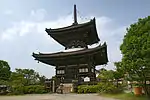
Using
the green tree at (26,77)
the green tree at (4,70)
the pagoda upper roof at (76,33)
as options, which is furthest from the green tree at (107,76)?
the green tree at (4,70)

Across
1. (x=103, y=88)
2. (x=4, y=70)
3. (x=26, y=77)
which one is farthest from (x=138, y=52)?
(x=4, y=70)

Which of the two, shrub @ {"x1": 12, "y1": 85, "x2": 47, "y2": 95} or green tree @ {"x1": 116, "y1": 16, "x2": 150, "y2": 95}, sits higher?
green tree @ {"x1": 116, "y1": 16, "x2": 150, "y2": 95}

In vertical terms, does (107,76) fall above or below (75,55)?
below

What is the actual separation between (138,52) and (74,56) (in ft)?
44.5

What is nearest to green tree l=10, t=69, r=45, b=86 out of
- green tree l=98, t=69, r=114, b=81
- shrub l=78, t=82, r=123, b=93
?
shrub l=78, t=82, r=123, b=93

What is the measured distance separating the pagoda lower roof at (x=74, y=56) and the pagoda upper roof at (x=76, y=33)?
321cm

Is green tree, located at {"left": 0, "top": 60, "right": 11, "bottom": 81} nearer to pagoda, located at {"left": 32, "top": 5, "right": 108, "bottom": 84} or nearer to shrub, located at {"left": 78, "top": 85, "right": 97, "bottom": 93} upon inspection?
pagoda, located at {"left": 32, "top": 5, "right": 108, "bottom": 84}

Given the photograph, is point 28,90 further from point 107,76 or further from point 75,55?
point 107,76

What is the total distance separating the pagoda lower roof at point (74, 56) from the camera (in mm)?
26125

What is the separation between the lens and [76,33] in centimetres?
2902

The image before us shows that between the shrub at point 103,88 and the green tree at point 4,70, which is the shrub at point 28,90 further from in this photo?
the green tree at point 4,70

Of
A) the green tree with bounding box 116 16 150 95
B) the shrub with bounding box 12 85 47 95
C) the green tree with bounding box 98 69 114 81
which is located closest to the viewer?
the green tree with bounding box 116 16 150 95

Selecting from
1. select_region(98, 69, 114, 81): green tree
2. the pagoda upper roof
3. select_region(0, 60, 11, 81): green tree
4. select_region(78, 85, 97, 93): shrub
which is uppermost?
the pagoda upper roof

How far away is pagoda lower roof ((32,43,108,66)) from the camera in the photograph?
26.1 m
